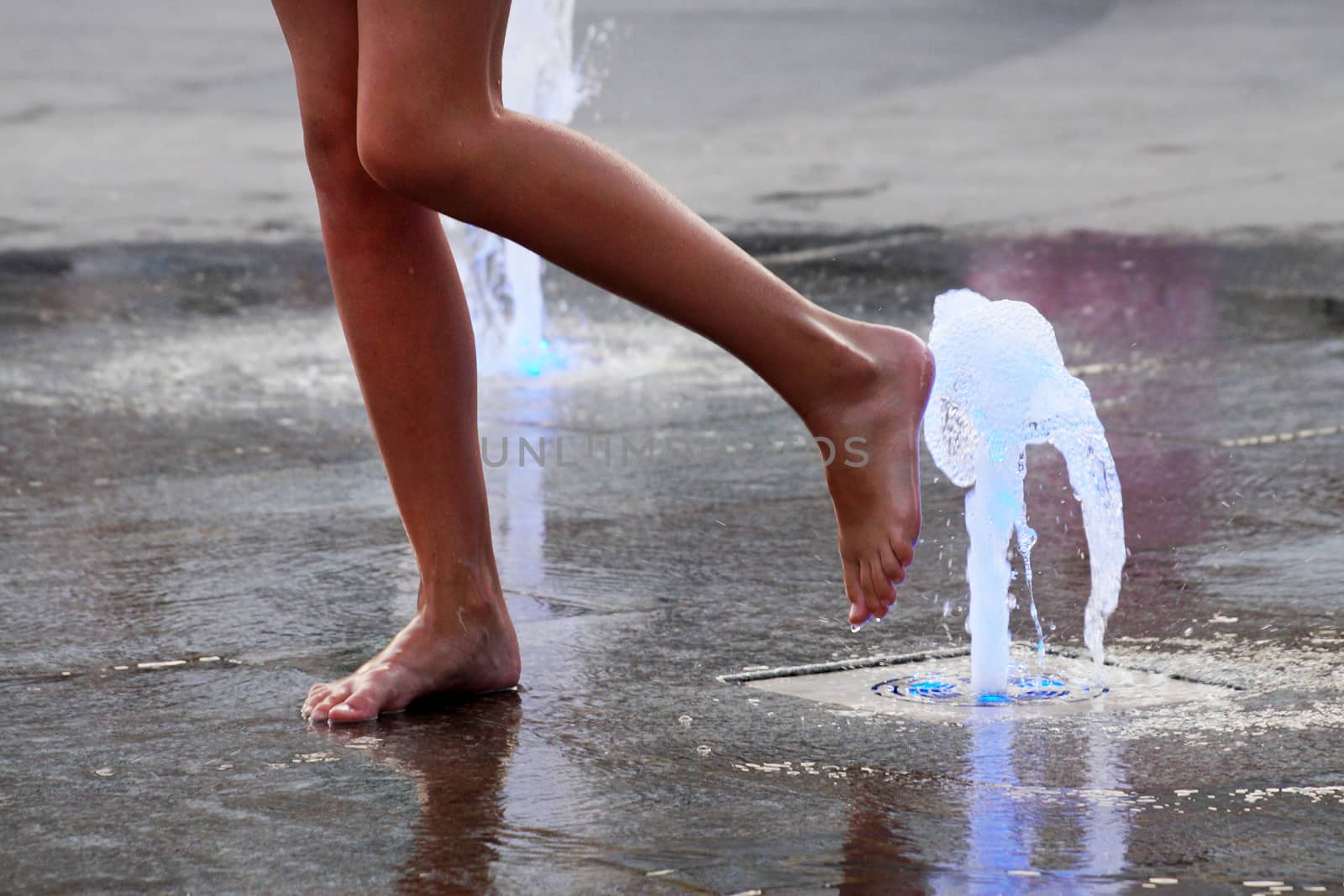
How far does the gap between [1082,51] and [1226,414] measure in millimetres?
9371

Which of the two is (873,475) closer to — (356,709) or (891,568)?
(891,568)

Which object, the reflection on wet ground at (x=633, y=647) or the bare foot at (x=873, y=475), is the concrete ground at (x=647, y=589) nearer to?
the reflection on wet ground at (x=633, y=647)

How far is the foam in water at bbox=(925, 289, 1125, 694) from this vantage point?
232cm

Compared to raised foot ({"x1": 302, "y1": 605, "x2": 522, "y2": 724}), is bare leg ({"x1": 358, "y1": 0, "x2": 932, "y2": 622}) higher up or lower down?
higher up

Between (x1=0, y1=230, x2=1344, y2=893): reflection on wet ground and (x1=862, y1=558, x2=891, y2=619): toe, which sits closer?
(x1=0, y1=230, x2=1344, y2=893): reflection on wet ground

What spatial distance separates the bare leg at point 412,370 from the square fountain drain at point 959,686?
31cm

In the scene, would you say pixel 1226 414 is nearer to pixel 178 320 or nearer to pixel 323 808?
pixel 323 808

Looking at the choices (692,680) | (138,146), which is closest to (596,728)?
(692,680)

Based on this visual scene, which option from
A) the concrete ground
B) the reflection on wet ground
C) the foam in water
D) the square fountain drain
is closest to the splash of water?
the concrete ground

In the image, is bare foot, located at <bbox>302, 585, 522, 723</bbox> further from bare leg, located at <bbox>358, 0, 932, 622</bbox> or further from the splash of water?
the splash of water

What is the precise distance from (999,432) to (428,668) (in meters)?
0.70

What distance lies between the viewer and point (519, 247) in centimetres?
629

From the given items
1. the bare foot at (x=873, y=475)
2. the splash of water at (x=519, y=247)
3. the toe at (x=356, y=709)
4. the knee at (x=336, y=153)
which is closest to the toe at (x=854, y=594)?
the bare foot at (x=873, y=475)

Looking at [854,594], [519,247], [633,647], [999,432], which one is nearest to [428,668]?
[633,647]
